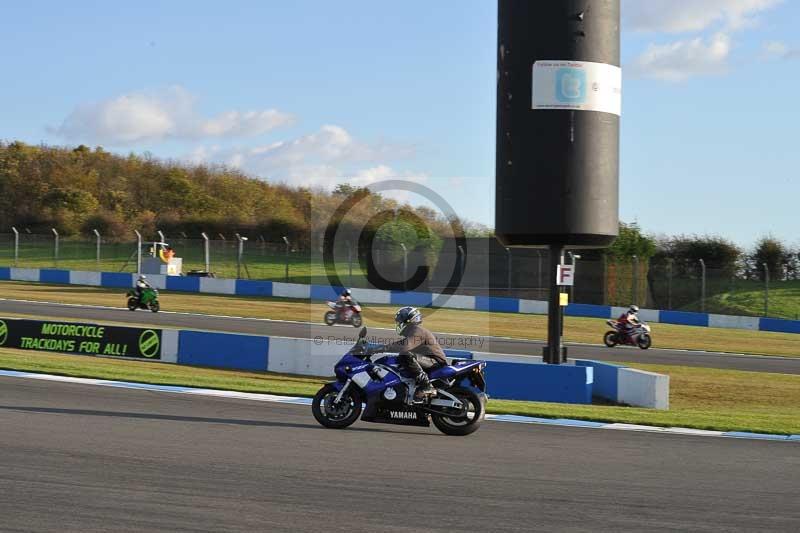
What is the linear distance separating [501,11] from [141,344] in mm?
10360

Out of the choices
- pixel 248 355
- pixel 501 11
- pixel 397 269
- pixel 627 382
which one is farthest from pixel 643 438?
pixel 397 269

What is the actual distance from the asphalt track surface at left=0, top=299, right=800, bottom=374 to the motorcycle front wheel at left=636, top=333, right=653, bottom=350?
7.7 inches

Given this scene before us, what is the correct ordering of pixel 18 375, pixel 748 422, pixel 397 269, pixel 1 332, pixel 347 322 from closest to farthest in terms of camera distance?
pixel 748 422 < pixel 18 375 < pixel 1 332 < pixel 347 322 < pixel 397 269

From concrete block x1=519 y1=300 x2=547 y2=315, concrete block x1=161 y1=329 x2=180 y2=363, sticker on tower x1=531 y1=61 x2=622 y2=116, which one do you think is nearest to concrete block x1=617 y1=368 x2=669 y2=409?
sticker on tower x1=531 y1=61 x2=622 y2=116

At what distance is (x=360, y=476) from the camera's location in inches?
332

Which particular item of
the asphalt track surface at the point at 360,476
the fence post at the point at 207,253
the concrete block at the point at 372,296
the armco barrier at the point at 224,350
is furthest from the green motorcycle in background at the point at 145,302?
the asphalt track surface at the point at 360,476

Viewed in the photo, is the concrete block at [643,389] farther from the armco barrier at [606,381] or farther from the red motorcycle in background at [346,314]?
the red motorcycle in background at [346,314]

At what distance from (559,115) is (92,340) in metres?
11.1

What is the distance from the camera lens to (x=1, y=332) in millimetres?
22141

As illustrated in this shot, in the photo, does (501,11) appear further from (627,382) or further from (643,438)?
(643,438)

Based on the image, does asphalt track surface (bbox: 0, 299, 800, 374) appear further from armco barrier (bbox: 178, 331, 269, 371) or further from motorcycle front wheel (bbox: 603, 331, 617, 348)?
armco barrier (bbox: 178, 331, 269, 371)

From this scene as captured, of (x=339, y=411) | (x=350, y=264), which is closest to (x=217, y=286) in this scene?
(x=350, y=264)

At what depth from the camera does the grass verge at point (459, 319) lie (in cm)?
3441

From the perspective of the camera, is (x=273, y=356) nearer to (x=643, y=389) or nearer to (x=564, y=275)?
(x=564, y=275)
